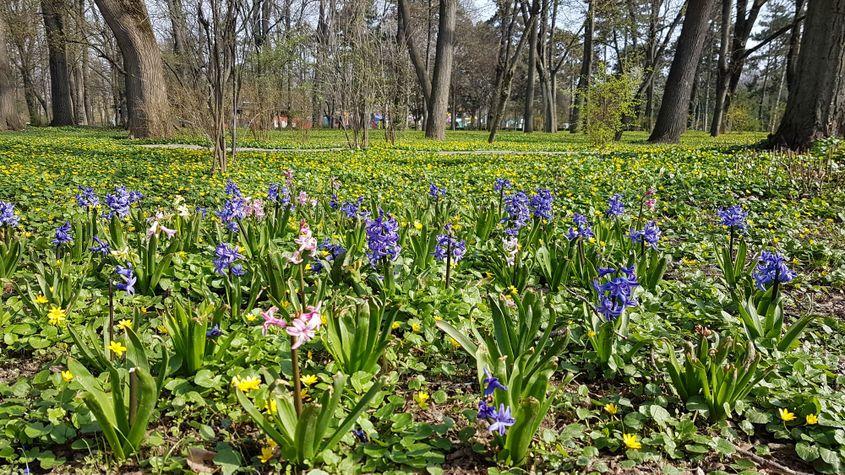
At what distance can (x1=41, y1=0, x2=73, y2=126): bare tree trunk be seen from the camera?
20719 mm

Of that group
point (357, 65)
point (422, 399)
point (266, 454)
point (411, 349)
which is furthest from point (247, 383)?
point (357, 65)

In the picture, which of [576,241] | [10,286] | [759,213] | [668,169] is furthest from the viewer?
[668,169]

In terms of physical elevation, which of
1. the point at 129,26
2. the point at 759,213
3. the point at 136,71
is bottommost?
the point at 759,213

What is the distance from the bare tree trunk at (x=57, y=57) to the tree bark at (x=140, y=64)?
888cm

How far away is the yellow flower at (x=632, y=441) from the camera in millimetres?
1772

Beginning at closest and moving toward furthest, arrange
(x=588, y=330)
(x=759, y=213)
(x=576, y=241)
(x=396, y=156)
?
(x=588, y=330)
(x=576, y=241)
(x=759, y=213)
(x=396, y=156)

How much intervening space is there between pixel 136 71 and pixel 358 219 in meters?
13.1

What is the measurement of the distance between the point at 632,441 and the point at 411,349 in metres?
1.12

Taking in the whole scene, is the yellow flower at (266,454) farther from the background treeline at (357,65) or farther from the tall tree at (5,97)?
the tall tree at (5,97)

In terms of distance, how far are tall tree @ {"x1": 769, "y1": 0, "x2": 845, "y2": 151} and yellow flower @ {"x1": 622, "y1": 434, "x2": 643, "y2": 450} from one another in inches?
332

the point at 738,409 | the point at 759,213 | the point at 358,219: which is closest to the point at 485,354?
the point at 738,409

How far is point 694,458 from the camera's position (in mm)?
1787

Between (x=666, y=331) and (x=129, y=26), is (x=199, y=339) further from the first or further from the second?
(x=129, y=26)

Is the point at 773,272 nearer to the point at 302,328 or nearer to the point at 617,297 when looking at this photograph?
the point at 617,297
